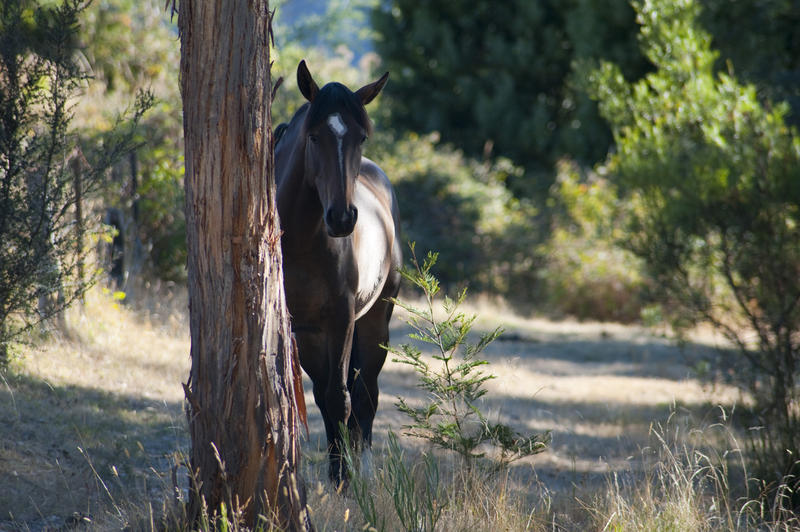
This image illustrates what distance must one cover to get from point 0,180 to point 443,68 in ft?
49.3

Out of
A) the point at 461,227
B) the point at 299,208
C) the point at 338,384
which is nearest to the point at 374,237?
the point at 299,208

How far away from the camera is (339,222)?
4004 mm

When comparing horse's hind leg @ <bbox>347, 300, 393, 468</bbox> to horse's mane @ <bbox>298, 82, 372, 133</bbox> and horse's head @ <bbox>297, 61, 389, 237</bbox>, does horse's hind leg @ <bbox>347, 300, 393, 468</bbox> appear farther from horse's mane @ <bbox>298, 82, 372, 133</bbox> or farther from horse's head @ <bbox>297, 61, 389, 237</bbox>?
horse's mane @ <bbox>298, 82, 372, 133</bbox>

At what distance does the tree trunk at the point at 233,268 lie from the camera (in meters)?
3.29

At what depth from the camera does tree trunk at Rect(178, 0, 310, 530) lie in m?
3.29

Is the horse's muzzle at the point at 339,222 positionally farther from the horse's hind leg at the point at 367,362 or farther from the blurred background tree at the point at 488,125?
the blurred background tree at the point at 488,125

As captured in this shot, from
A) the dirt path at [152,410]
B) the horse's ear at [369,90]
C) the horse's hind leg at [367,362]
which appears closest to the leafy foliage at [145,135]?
the dirt path at [152,410]

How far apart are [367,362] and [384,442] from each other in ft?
2.17

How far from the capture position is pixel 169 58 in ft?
50.9

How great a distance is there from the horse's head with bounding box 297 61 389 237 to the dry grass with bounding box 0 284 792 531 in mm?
1048

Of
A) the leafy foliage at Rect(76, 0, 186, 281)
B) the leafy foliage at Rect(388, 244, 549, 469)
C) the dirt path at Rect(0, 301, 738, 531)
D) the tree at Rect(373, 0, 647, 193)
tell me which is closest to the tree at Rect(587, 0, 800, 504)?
the dirt path at Rect(0, 301, 738, 531)

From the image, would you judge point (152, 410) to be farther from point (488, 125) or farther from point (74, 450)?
point (488, 125)

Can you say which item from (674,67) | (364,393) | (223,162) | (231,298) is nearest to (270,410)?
(231,298)

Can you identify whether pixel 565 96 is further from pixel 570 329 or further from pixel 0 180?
pixel 0 180
